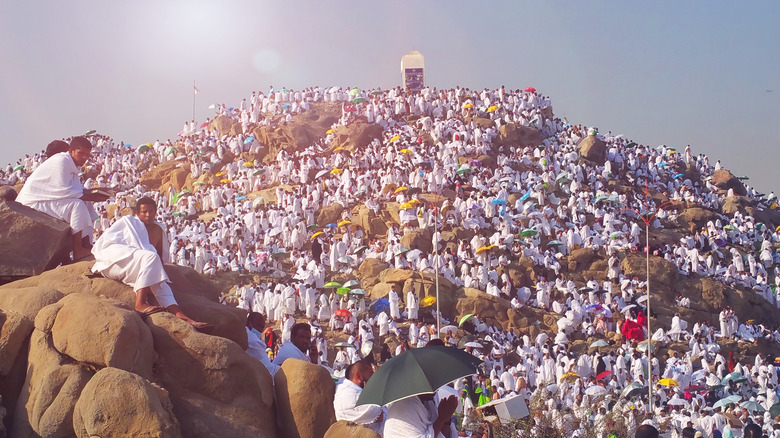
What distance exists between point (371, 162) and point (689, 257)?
14.9 metres

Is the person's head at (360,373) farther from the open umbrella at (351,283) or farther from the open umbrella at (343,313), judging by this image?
the open umbrella at (351,283)

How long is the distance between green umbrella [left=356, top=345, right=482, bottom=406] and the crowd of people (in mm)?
7537

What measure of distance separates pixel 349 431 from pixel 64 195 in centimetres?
469

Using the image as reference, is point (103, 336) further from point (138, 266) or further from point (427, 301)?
point (427, 301)

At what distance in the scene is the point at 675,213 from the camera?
39.0 meters

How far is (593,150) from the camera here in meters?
42.8

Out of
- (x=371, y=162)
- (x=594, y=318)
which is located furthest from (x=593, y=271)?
(x=371, y=162)

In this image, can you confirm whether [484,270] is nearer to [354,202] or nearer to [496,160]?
[354,202]

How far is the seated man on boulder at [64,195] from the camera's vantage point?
9.58m

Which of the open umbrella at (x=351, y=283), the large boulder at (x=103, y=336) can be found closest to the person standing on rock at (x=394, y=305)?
the open umbrella at (x=351, y=283)

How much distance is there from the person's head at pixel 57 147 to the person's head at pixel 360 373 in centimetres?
507

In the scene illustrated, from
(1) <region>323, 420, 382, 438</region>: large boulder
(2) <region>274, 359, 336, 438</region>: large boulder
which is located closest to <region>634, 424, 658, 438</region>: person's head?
(1) <region>323, 420, 382, 438</region>: large boulder

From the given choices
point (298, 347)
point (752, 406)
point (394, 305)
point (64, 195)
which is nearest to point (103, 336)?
point (298, 347)

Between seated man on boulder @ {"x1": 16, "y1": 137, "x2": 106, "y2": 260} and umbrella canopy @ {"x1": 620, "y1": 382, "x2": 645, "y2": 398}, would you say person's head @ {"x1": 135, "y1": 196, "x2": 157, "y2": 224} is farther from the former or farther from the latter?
umbrella canopy @ {"x1": 620, "y1": 382, "x2": 645, "y2": 398}
